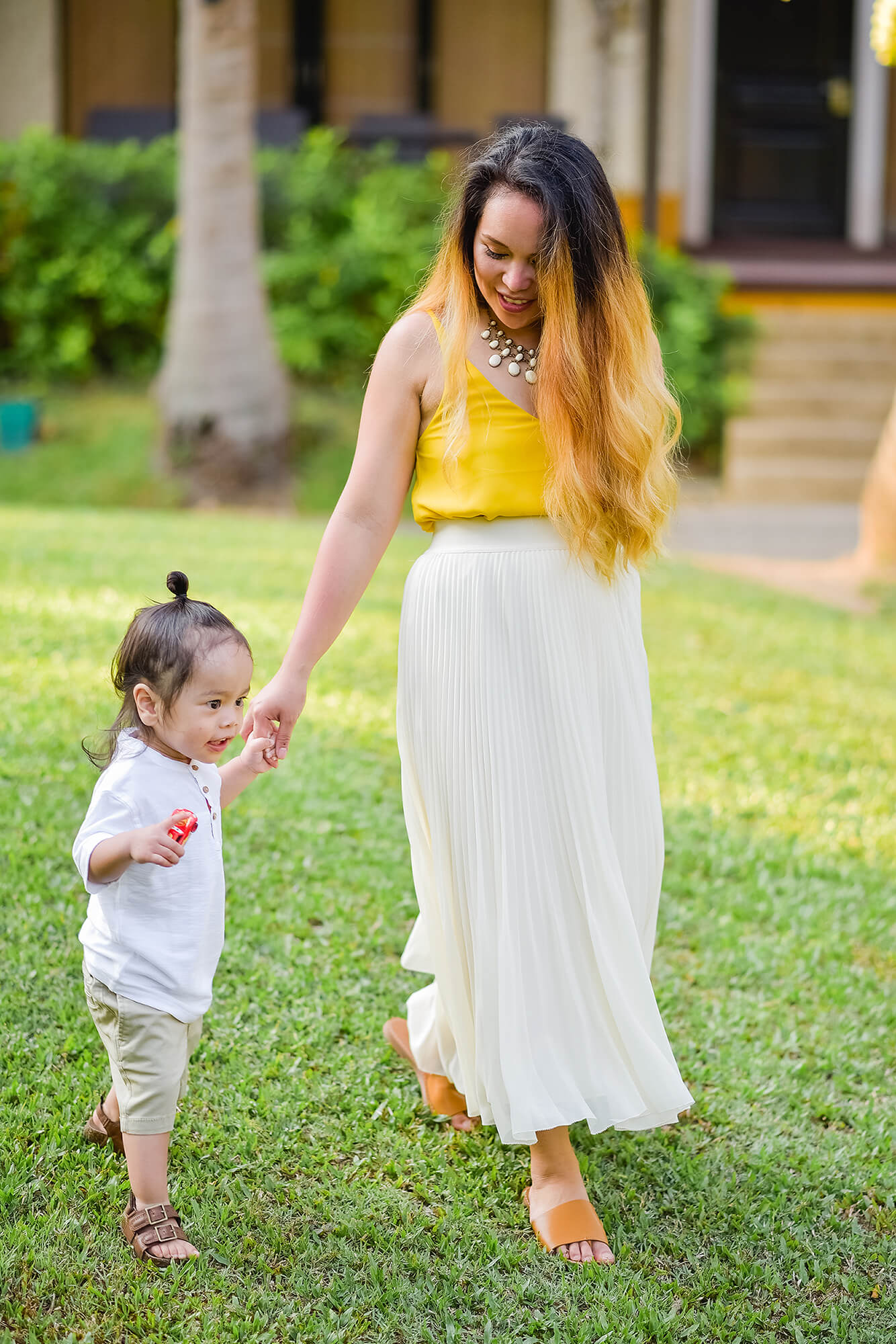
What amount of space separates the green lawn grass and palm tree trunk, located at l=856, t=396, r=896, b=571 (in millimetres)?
3658

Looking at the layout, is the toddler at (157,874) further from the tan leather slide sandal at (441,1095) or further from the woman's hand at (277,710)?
the tan leather slide sandal at (441,1095)

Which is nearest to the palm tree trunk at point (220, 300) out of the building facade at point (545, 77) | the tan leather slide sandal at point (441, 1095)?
the building facade at point (545, 77)

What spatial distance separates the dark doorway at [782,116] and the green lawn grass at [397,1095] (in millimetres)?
11684

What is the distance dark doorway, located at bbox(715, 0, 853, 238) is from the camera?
14.7 meters

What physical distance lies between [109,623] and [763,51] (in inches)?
483

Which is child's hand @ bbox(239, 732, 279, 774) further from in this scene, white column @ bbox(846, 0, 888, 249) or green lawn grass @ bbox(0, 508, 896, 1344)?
white column @ bbox(846, 0, 888, 249)

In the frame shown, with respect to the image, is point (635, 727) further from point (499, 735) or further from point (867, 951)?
point (867, 951)

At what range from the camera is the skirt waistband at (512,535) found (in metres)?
2.35

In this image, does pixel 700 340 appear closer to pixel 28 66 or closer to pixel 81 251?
pixel 81 251

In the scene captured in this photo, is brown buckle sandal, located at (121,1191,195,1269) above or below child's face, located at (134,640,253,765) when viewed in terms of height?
below

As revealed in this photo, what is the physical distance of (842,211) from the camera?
15312mm

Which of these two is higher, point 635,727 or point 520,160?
point 520,160

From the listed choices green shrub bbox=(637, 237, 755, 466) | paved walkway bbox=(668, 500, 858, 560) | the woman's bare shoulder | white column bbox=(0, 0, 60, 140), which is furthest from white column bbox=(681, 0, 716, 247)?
the woman's bare shoulder

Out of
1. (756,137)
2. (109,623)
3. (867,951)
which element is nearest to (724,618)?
(109,623)
